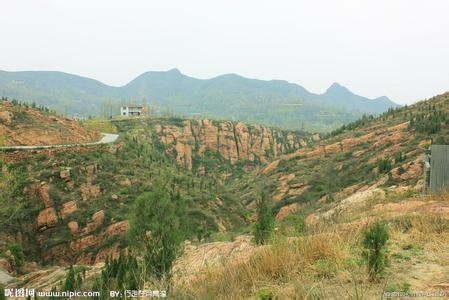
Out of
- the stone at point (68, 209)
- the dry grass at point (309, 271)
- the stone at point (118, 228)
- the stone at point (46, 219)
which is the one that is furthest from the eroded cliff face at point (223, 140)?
the dry grass at point (309, 271)

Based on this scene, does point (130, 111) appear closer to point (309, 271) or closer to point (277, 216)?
point (277, 216)

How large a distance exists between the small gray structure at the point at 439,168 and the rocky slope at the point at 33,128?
33.5 m

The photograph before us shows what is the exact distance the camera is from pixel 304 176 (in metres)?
35.0

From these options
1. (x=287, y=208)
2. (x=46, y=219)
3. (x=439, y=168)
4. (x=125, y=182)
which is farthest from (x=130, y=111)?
(x=439, y=168)

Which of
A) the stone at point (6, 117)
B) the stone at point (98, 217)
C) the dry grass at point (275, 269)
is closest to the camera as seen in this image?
the dry grass at point (275, 269)

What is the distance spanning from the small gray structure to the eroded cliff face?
5231 cm

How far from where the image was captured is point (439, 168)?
12047mm

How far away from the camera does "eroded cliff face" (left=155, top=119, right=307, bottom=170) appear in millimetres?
65938

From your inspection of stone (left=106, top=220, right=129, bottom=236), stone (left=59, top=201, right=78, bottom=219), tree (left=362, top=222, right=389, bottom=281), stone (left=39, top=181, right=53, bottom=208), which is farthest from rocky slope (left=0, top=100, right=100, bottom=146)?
tree (left=362, top=222, right=389, bottom=281)

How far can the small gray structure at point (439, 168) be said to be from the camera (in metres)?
11.9

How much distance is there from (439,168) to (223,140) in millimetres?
61513

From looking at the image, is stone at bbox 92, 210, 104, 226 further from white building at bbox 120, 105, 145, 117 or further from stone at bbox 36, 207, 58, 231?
white building at bbox 120, 105, 145, 117

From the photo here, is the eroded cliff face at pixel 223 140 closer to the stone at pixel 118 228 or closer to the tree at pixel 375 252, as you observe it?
the stone at pixel 118 228

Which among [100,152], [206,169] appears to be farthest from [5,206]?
[206,169]
